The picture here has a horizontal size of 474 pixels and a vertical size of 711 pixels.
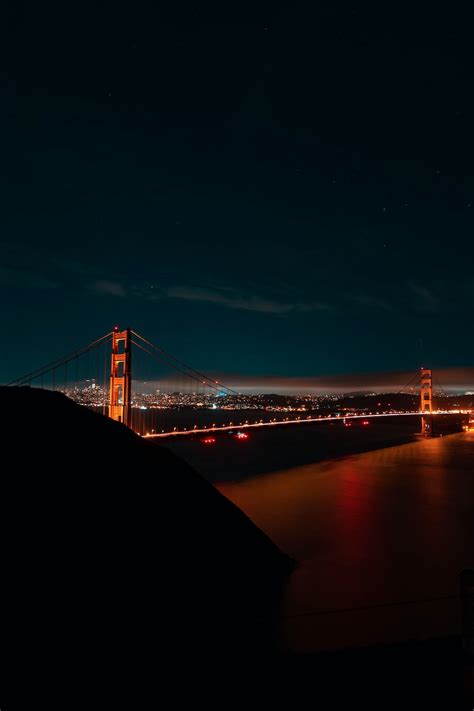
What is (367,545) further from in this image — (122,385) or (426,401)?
(426,401)

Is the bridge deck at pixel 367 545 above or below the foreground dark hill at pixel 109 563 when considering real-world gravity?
below

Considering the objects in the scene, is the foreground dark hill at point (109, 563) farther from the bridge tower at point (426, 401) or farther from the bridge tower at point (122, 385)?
the bridge tower at point (426, 401)

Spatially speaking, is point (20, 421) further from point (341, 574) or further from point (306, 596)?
point (341, 574)

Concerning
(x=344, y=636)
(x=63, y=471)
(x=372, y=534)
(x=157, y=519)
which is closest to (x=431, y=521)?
(x=372, y=534)

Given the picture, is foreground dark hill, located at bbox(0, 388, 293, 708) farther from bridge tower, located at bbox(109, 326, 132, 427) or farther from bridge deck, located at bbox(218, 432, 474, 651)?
bridge tower, located at bbox(109, 326, 132, 427)

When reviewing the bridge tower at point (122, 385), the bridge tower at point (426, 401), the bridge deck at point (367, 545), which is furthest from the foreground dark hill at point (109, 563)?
the bridge tower at point (426, 401)
